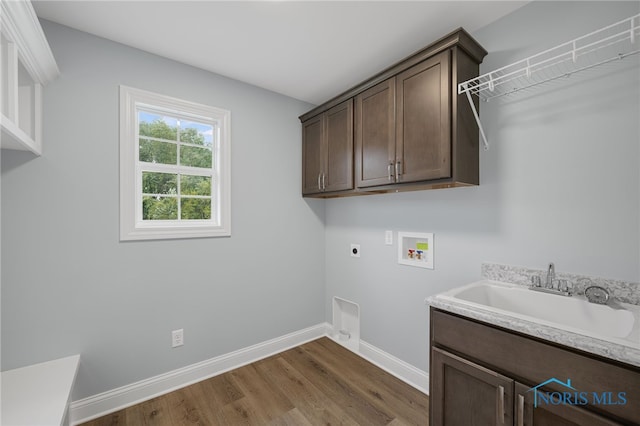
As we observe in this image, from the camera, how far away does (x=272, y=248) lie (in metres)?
2.67

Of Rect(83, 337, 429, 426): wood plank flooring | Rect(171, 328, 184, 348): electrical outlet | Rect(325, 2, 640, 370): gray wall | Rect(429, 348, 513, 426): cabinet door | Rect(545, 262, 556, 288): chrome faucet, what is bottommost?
Rect(83, 337, 429, 426): wood plank flooring

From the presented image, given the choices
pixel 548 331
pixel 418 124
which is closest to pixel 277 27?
pixel 418 124

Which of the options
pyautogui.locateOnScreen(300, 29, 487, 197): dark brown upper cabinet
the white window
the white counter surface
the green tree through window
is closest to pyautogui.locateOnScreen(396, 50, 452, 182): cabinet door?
pyautogui.locateOnScreen(300, 29, 487, 197): dark brown upper cabinet

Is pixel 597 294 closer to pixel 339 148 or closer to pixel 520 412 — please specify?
pixel 520 412

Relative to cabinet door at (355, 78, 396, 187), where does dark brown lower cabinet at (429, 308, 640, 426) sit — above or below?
below

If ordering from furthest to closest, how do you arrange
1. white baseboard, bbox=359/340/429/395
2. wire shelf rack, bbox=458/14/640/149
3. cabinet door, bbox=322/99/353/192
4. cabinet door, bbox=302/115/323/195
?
cabinet door, bbox=302/115/323/195 → cabinet door, bbox=322/99/353/192 → white baseboard, bbox=359/340/429/395 → wire shelf rack, bbox=458/14/640/149

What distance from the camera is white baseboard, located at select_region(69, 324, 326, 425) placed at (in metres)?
1.79

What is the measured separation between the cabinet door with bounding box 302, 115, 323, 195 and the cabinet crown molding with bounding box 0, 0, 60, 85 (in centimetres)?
186

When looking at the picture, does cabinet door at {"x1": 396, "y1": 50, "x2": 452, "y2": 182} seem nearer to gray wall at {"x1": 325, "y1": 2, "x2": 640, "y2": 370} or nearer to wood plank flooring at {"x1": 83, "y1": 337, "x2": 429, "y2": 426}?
gray wall at {"x1": 325, "y1": 2, "x2": 640, "y2": 370}

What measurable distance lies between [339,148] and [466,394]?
74.0 inches

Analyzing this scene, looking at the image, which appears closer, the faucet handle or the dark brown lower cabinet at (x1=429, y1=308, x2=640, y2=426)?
the dark brown lower cabinet at (x1=429, y1=308, x2=640, y2=426)

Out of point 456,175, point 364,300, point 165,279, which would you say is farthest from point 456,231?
point 165,279

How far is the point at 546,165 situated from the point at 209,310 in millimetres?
2560

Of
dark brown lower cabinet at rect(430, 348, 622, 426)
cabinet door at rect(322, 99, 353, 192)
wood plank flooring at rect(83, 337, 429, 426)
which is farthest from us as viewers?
cabinet door at rect(322, 99, 353, 192)
